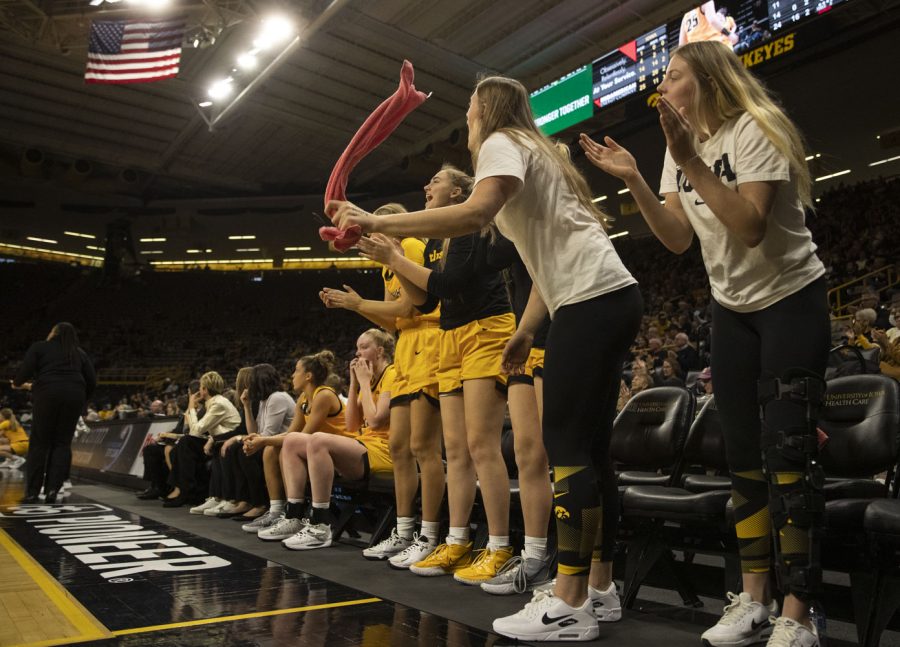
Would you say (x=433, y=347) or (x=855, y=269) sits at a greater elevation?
(x=855, y=269)

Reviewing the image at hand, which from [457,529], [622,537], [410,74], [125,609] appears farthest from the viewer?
[457,529]

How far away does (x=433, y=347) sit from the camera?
11.3 ft

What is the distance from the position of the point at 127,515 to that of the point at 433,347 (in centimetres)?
320

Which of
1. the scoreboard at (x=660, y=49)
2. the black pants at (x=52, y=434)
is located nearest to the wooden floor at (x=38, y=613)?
the black pants at (x=52, y=434)

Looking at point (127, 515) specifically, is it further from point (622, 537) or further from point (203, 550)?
point (622, 537)

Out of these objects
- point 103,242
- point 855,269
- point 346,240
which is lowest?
point 346,240

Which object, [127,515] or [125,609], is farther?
[127,515]

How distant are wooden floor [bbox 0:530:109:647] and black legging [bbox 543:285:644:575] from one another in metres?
1.38

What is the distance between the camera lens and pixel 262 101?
52.6 feet

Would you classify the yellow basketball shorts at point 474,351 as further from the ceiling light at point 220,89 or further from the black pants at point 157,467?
the ceiling light at point 220,89

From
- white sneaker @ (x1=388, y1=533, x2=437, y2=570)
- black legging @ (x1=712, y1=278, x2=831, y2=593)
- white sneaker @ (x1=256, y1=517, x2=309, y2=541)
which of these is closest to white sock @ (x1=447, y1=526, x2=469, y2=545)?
white sneaker @ (x1=388, y1=533, x2=437, y2=570)

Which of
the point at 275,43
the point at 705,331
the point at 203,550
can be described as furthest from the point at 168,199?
the point at 203,550

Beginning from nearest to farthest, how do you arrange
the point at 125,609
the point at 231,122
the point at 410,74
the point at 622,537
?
the point at 410,74
the point at 125,609
the point at 622,537
the point at 231,122

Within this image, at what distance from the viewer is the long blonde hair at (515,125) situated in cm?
224
